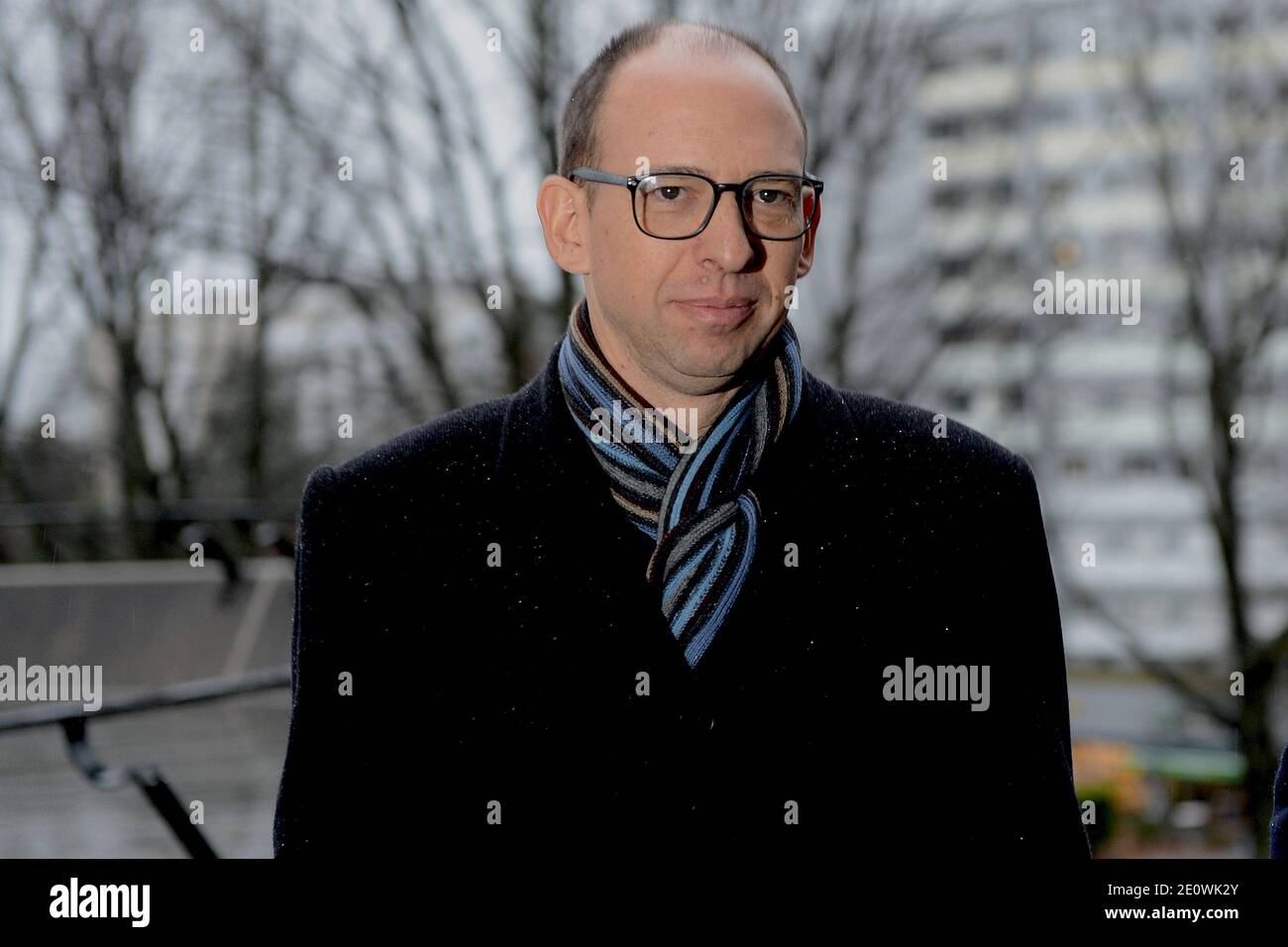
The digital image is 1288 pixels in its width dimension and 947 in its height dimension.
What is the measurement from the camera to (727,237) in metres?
2.04

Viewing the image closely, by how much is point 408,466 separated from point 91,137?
9.17 metres

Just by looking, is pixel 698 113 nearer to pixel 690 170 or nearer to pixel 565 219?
pixel 690 170

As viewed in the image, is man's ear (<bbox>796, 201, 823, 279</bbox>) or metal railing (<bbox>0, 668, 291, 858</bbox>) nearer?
man's ear (<bbox>796, 201, 823, 279</bbox>)

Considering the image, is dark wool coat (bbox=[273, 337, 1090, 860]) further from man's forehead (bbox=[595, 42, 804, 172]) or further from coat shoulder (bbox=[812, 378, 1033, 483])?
man's forehead (bbox=[595, 42, 804, 172])

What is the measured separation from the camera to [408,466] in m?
2.24

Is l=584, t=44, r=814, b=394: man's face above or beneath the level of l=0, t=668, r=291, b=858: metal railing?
above

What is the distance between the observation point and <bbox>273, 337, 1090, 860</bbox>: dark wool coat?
2131 millimetres

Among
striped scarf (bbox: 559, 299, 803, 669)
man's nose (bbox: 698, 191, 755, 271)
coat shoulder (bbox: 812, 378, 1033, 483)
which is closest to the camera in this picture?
man's nose (bbox: 698, 191, 755, 271)

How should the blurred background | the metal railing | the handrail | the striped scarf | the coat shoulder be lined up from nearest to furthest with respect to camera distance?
1. the striped scarf
2. the coat shoulder
3. the metal railing
4. the handrail
5. the blurred background

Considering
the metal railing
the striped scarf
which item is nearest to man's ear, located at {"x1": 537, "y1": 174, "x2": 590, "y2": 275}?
the striped scarf

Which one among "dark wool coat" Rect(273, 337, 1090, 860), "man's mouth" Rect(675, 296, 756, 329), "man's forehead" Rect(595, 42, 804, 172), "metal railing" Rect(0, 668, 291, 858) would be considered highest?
"man's forehead" Rect(595, 42, 804, 172)

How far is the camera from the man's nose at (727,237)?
80.0 inches

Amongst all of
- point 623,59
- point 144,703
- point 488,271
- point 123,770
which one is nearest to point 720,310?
point 623,59

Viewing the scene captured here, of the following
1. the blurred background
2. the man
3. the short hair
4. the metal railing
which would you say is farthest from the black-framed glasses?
the blurred background
